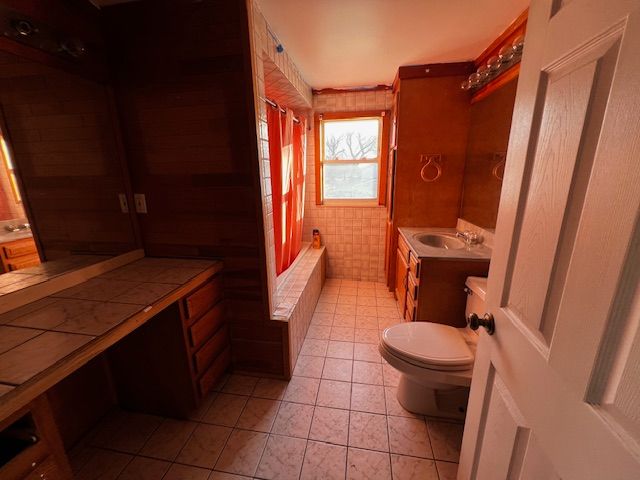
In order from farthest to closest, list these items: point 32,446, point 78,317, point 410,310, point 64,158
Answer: point 410,310 < point 64,158 < point 78,317 < point 32,446

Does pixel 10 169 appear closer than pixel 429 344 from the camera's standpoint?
Yes

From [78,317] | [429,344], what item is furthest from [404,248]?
[78,317]

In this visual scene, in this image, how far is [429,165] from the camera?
8.14 feet

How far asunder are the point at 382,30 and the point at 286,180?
135cm

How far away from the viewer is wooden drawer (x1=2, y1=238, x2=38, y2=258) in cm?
110

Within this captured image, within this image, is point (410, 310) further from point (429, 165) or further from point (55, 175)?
point (55, 175)

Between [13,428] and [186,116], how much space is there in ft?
4.72

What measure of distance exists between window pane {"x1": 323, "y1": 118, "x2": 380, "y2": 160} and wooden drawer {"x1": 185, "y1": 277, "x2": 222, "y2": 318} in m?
2.16

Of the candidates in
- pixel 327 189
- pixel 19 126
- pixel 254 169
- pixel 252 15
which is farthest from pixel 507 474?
pixel 327 189

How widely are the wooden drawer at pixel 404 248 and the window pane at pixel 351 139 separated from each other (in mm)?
1135

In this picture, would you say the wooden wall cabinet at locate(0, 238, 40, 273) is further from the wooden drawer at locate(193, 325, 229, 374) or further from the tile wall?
the tile wall

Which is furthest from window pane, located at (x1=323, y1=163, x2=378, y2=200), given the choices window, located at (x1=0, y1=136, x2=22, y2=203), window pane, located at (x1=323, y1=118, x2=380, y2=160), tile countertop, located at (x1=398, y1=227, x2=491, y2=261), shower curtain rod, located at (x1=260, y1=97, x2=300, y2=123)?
window, located at (x1=0, y1=136, x2=22, y2=203)

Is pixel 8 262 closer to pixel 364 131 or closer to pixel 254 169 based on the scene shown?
pixel 254 169

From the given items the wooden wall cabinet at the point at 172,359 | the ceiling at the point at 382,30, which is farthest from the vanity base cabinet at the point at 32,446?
the ceiling at the point at 382,30
